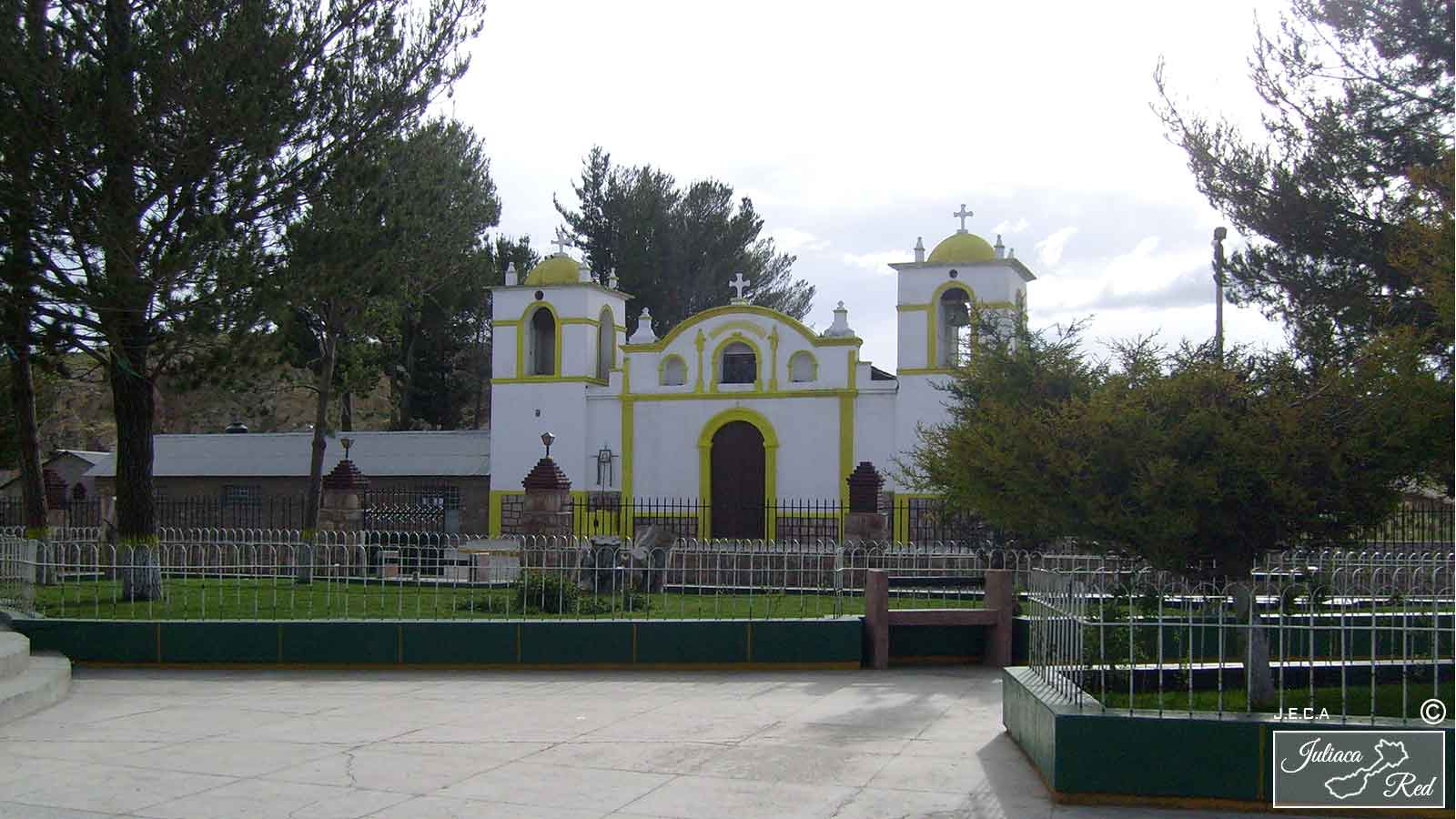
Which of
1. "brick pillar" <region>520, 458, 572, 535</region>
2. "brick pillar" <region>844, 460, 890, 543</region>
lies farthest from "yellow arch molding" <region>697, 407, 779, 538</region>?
"brick pillar" <region>520, 458, 572, 535</region>

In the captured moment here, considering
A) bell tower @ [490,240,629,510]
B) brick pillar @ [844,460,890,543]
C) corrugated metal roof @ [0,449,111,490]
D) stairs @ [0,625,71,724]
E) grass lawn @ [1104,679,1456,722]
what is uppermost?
bell tower @ [490,240,629,510]

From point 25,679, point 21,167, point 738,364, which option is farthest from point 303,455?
point 25,679

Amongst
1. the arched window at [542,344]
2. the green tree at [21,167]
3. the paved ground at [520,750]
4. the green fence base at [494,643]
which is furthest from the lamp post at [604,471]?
the paved ground at [520,750]

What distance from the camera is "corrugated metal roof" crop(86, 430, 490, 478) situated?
3350cm

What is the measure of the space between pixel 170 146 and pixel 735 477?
1793cm

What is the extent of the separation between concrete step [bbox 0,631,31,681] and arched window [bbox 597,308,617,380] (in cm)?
2135

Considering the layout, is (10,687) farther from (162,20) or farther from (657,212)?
(657,212)

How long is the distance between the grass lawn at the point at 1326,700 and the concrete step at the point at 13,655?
27.0 feet

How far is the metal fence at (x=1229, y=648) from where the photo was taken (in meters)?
7.44

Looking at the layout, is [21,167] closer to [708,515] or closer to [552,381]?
[552,381]

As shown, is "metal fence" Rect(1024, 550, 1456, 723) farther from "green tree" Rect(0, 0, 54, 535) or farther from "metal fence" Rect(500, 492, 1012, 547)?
"metal fence" Rect(500, 492, 1012, 547)

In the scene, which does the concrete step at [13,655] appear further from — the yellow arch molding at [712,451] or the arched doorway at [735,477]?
the arched doorway at [735,477]

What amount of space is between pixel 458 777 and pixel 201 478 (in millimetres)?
29268

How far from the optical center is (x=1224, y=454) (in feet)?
25.9
